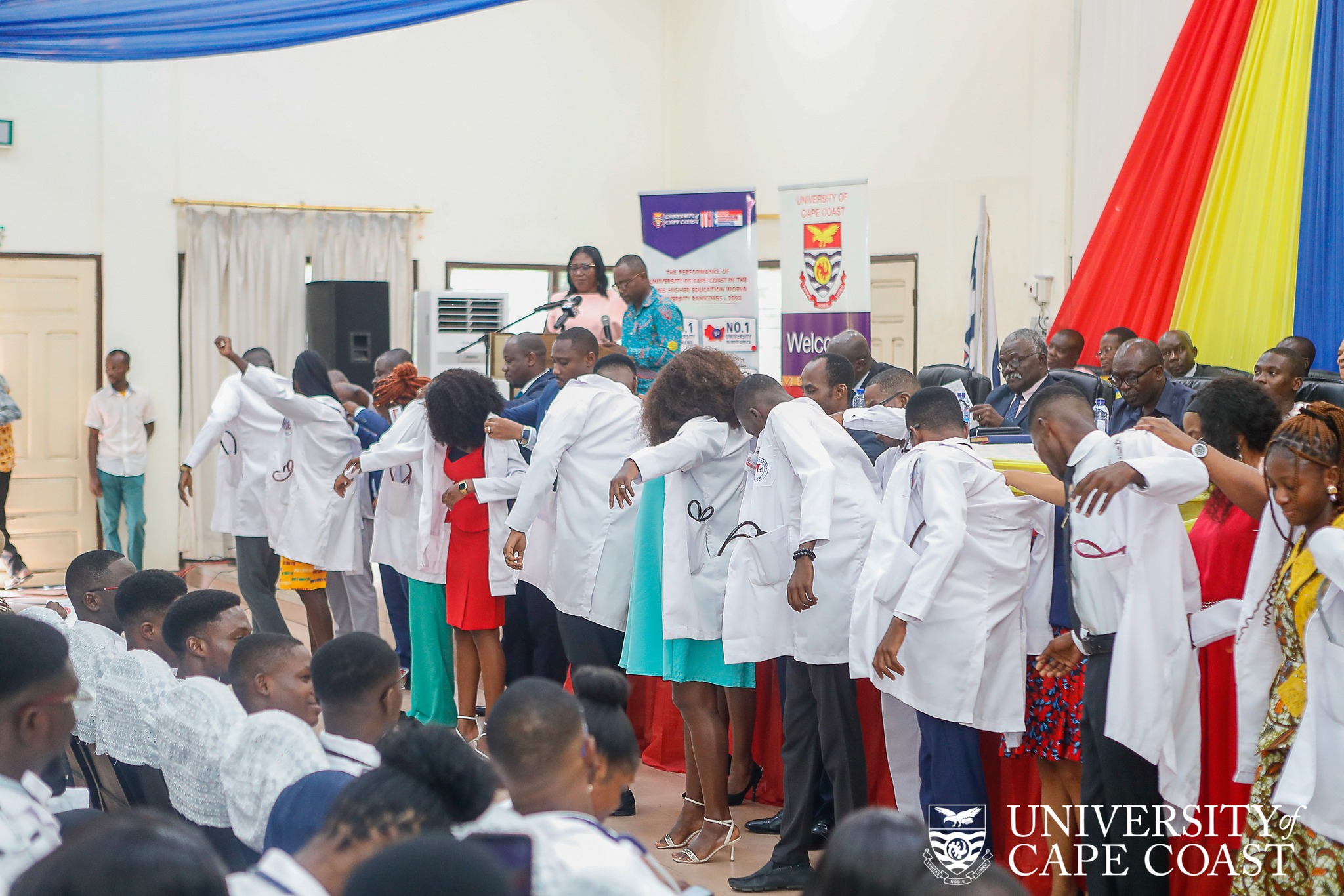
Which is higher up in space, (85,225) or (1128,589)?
(85,225)

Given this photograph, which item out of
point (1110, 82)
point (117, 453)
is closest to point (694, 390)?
point (1110, 82)

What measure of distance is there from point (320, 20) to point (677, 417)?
3.22 m

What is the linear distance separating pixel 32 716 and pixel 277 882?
2.55 ft

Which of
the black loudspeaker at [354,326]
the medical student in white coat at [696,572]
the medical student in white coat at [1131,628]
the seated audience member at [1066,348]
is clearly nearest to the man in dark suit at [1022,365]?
the seated audience member at [1066,348]

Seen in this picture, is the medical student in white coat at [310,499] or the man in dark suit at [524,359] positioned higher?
the man in dark suit at [524,359]

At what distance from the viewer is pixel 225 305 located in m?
10.2

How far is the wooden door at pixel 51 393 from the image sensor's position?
9.37m

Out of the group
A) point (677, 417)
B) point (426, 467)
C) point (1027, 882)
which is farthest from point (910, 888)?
point (426, 467)

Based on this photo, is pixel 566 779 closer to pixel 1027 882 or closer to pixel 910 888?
pixel 910 888

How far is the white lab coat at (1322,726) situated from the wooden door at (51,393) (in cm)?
904

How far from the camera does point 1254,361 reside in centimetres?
626

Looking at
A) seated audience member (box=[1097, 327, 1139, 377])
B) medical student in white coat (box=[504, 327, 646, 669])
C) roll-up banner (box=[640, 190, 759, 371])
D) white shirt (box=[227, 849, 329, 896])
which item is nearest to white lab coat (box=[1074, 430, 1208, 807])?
white shirt (box=[227, 849, 329, 896])

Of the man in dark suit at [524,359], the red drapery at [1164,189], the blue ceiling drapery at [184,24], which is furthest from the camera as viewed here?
the red drapery at [1164,189]

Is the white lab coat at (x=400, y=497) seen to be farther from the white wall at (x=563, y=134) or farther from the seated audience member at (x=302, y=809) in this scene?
the white wall at (x=563, y=134)
